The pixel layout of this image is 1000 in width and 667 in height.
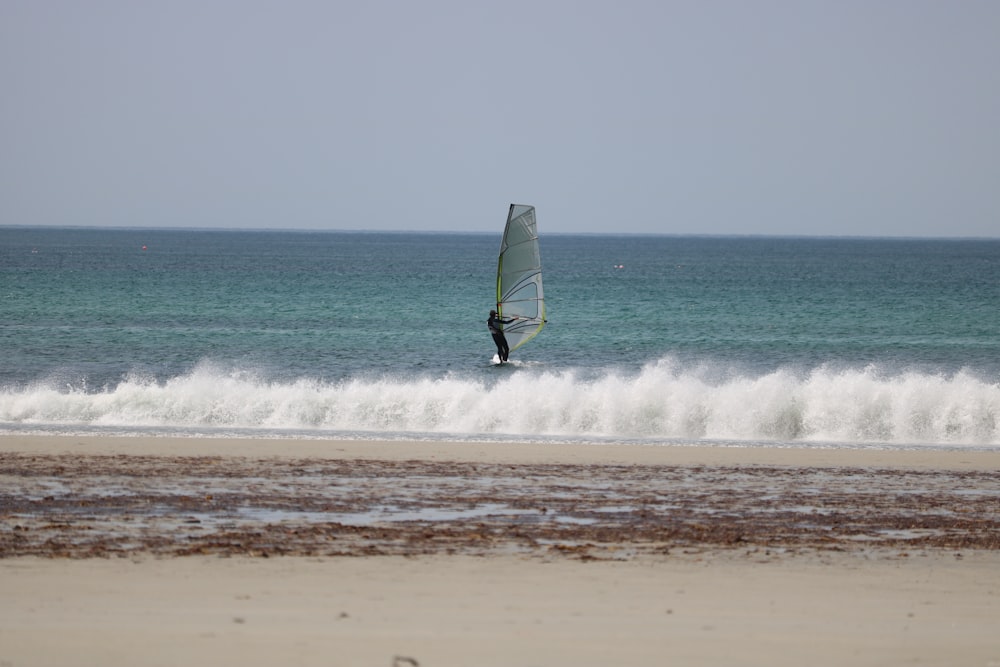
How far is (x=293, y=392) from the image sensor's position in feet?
80.5

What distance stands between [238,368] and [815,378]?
17384mm

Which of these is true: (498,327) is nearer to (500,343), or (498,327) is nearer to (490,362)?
(500,343)

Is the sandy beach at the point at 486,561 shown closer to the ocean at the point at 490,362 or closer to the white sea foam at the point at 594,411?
the white sea foam at the point at 594,411

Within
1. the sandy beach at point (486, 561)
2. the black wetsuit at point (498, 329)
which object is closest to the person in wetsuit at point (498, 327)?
the black wetsuit at point (498, 329)

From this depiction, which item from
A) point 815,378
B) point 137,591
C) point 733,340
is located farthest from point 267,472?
point 733,340

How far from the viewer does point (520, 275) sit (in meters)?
31.8

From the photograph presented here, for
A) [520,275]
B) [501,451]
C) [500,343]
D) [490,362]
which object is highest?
[520,275]

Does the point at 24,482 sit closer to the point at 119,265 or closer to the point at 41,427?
the point at 41,427

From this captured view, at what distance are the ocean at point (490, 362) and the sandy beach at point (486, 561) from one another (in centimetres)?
544

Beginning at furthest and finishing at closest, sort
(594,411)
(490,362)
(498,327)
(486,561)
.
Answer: (490,362), (498,327), (594,411), (486,561)

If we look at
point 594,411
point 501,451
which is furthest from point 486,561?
point 594,411

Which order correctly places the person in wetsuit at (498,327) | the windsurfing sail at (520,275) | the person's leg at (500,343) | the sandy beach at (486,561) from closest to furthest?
the sandy beach at (486,561) < the windsurfing sail at (520,275) < the person in wetsuit at (498,327) < the person's leg at (500,343)

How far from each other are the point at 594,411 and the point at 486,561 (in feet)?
41.9

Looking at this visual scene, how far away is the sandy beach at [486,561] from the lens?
26.0ft
